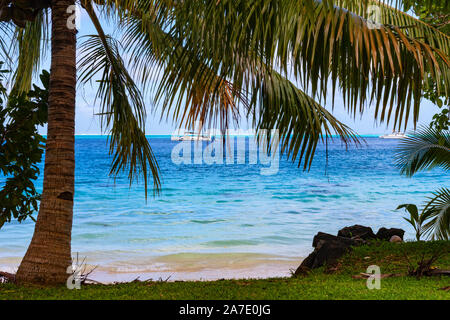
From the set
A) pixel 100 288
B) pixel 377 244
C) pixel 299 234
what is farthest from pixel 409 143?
pixel 299 234

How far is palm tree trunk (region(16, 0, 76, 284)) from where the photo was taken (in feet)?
14.1

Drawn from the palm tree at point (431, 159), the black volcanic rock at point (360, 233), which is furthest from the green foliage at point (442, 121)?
the black volcanic rock at point (360, 233)

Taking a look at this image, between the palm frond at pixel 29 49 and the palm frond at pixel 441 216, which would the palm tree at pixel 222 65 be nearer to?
the palm frond at pixel 29 49

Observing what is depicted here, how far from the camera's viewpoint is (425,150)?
256 inches

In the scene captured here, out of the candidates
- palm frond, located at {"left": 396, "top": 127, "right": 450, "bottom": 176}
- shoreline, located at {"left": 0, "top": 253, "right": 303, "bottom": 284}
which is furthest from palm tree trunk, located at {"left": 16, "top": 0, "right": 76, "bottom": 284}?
palm frond, located at {"left": 396, "top": 127, "right": 450, "bottom": 176}

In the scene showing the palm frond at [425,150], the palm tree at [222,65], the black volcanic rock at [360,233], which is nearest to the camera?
the palm tree at [222,65]

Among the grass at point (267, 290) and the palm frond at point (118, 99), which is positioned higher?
the palm frond at point (118, 99)

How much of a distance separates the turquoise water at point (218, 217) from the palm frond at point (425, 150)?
1.35 metres

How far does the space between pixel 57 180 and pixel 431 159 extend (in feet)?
16.1

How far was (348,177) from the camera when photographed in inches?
1308

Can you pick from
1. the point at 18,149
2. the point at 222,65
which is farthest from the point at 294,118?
the point at 18,149

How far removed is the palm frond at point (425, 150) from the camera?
642cm

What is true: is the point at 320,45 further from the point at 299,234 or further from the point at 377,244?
the point at 299,234
